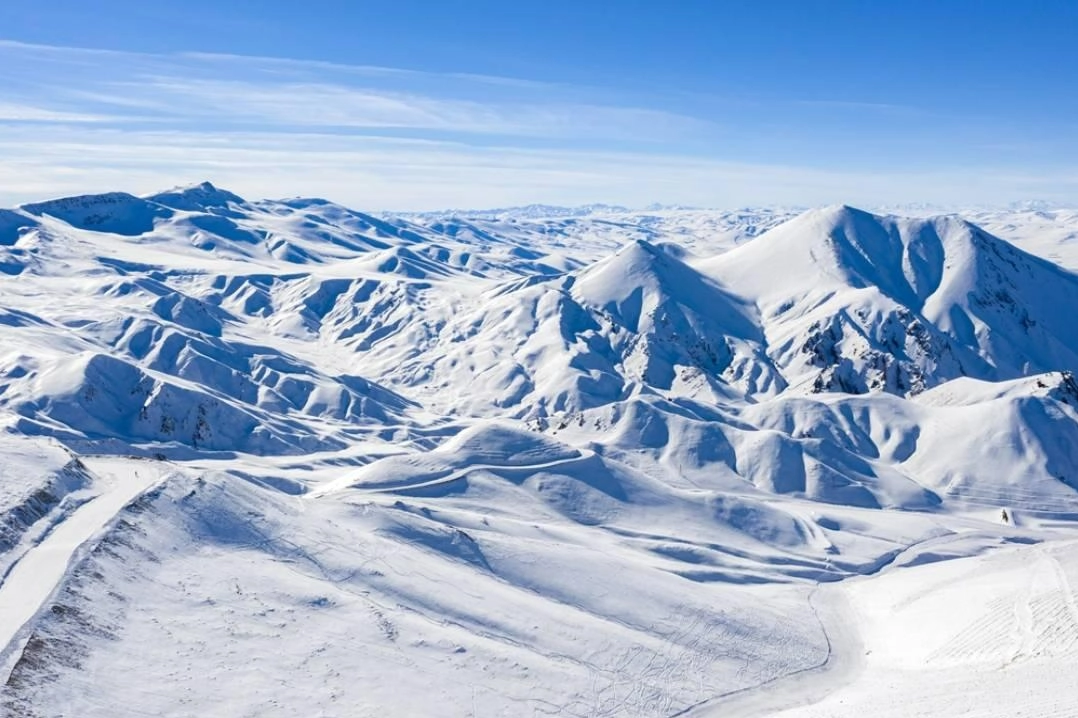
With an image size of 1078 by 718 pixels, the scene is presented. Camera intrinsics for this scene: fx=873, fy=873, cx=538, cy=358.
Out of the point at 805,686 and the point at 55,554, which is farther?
the point at 805,686

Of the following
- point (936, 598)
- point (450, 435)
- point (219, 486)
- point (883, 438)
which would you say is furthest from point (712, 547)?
point (450, 435)

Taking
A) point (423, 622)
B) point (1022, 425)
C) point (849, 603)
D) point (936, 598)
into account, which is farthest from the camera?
point (1022, 425)

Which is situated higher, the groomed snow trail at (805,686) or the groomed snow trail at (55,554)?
the groomed snow trail at (55,554)

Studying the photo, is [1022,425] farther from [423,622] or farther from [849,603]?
[423,622]

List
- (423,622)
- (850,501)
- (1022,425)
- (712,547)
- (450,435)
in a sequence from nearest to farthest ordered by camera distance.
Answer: (423,622)
(712,547)
(850,501)
(1022,425)
(450,435)

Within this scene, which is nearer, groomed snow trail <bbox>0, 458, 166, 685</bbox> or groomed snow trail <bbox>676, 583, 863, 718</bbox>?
groomed snow trail <bbox>0, 458, 166, 685</bbox>

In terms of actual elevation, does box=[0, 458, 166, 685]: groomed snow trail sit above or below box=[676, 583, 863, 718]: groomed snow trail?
above

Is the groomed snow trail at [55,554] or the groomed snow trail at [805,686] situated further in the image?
the groomed snow trail at [805,686]

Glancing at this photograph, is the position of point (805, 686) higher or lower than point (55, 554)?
lower
